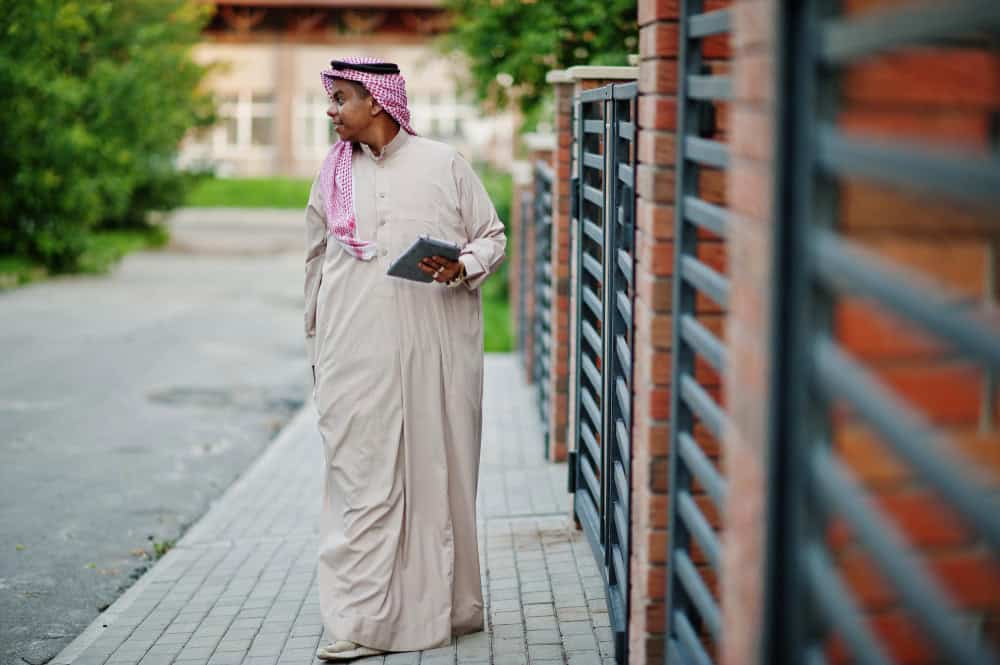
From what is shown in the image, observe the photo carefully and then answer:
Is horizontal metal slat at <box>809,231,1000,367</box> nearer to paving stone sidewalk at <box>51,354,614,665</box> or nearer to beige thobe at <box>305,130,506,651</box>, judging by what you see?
Result: beige thobe at <box>305,130,506,651</box>

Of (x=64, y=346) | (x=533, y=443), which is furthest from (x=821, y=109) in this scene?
(x=64, y=346)

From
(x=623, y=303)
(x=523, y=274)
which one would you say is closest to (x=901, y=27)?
(x=623, y=303)

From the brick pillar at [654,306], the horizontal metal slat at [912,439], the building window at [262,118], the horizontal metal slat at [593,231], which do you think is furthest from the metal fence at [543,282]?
the building window at [262,118]

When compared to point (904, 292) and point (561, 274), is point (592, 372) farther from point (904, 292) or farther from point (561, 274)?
point (904, 292)

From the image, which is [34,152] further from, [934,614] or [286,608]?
[934,614]

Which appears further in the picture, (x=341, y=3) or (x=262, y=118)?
(x=262, y=118)

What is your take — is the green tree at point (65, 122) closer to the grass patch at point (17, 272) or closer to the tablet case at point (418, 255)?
the grass patch at point (17, 272)

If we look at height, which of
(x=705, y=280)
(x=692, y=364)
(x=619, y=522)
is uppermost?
(x=705, y=280)

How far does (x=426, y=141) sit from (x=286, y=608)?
191 cm

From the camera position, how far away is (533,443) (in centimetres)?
903

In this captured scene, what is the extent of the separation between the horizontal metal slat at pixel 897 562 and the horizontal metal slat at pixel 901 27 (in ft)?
1.99

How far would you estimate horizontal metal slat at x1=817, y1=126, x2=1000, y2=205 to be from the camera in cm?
162

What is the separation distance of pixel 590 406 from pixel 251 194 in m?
39.4

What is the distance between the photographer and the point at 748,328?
101 inches
